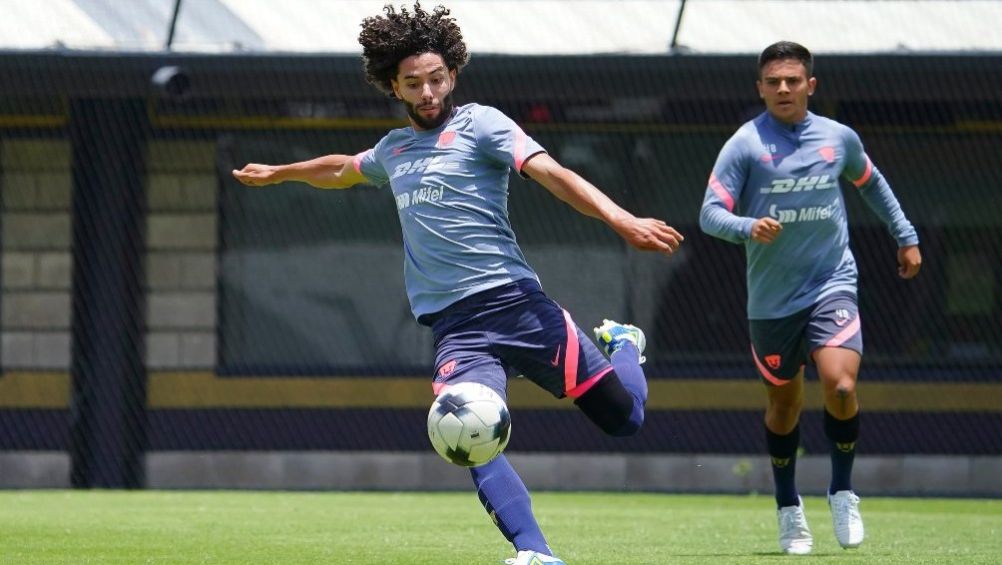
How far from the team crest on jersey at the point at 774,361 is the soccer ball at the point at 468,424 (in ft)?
8.03

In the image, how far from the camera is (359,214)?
549 inches

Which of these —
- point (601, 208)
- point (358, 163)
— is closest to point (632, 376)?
point (601, 208)

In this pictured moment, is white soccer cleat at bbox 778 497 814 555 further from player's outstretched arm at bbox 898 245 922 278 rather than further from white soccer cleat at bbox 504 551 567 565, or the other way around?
white soccer cleat at bbox 504 551 567 565

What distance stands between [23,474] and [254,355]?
6.61ft

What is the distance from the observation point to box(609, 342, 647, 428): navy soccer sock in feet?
19.9

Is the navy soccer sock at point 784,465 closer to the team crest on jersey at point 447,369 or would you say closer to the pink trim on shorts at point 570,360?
the pink trim on shorts at point 570,360

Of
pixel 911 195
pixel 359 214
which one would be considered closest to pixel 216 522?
pixel 359 214

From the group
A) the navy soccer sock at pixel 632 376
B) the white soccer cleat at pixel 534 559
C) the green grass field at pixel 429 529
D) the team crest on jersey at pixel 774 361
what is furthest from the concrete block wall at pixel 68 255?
the white soccer cleat at pixel 534 559

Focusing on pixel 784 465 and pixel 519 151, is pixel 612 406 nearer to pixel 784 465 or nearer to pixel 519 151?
pixel 519 151

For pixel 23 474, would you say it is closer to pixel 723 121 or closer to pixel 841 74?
pixel 723 121

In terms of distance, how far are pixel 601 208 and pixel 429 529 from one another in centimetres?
405

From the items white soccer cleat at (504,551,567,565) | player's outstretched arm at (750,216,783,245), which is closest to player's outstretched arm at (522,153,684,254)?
white soccer cleat at (504,551,567,565)

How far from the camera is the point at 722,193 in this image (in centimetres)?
755

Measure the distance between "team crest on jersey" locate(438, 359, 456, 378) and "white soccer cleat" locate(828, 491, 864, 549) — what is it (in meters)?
2.39
